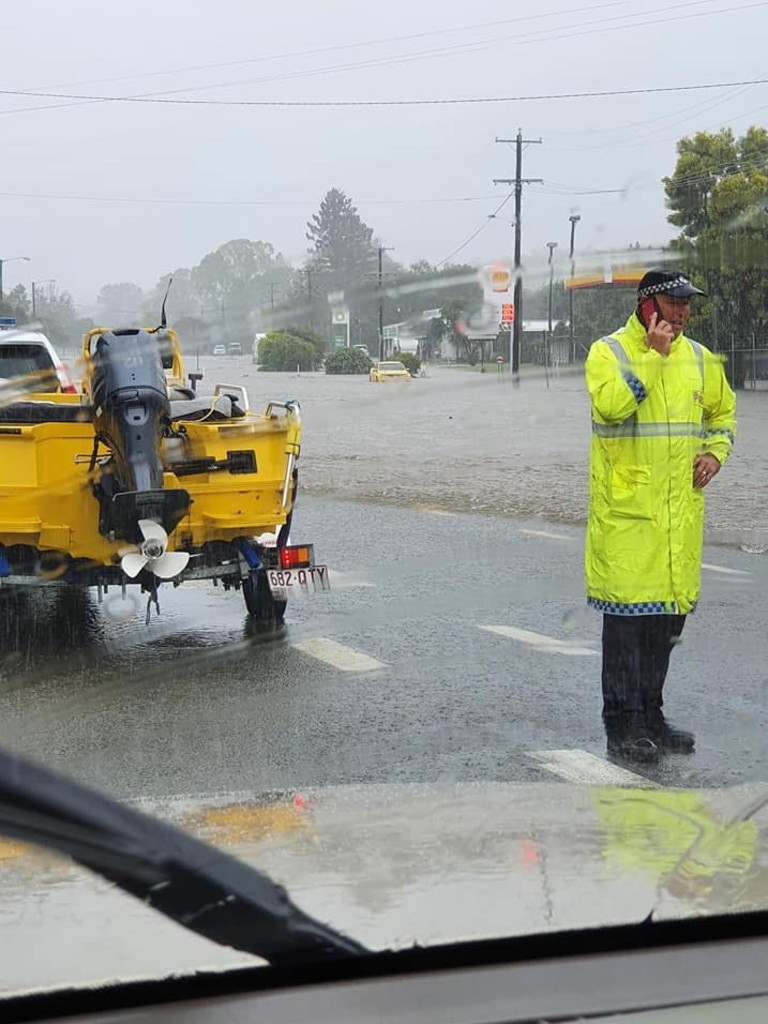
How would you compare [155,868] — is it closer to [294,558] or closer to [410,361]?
[294,558]

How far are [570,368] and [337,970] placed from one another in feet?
18.1

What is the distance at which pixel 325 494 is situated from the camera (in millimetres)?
15672

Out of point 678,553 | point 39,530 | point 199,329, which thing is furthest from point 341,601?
point 678,553

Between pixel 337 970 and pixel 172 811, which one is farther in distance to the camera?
pixel 172 811

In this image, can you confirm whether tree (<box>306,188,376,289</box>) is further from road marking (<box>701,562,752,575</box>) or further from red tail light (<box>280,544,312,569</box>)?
road marking (<box>701,562,752,575</box>)

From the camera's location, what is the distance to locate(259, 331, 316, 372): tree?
268 inches

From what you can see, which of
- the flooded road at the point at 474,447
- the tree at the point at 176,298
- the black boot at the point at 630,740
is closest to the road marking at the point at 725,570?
the flooded road at the point at 474,447

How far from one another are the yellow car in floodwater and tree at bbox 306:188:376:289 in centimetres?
210

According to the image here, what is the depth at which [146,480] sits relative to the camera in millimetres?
6789

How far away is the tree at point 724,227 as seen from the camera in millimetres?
6430

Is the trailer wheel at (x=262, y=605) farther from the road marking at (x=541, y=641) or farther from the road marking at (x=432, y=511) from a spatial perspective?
the road marking at (x=432, y=511)

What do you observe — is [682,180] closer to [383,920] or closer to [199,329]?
[199,329]

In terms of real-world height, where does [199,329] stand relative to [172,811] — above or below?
above

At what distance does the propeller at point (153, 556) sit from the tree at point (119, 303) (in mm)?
1057
